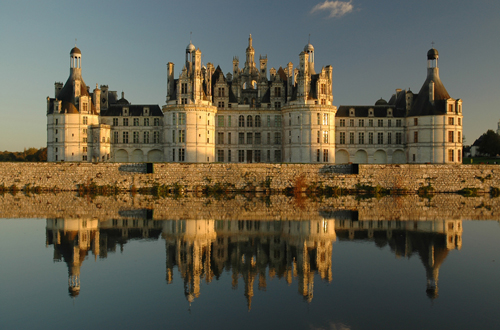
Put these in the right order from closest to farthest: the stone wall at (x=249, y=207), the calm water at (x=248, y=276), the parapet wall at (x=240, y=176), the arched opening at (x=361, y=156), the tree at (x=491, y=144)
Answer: the calm water at (x=248, y=276) → the stone wall at (x=249, y=207) → the parapet wall at (x=240, y=176) → the arched opening at (x=361, y=156) → the tree at (x=491, y=144)

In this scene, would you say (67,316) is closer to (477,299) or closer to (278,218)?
(477,299)

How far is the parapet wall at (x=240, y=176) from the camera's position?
4147 centimetres

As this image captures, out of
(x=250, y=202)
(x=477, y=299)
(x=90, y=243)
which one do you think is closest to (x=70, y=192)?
(x=250, y=202)

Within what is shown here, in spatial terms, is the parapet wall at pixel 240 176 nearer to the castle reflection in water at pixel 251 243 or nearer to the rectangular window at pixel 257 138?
the castle reflection in water at pixel 251 243

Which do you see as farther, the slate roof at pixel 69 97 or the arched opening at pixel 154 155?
the arched opening at pixel 154 155

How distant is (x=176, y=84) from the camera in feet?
176

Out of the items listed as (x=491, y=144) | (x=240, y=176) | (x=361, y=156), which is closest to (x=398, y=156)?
(x=361, y=156)

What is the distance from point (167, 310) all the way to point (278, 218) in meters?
14.4

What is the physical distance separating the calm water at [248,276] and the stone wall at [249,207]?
284cm

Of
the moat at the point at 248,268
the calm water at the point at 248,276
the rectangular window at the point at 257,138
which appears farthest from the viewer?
the rectangular window at the point at 257,138

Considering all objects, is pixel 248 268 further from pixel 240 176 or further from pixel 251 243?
pixel 240 176

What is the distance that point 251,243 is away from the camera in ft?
63.6

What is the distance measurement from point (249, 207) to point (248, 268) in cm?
1456

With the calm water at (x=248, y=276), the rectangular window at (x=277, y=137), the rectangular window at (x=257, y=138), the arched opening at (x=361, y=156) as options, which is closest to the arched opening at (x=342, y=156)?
the arched opening at (x=361, y=156)
